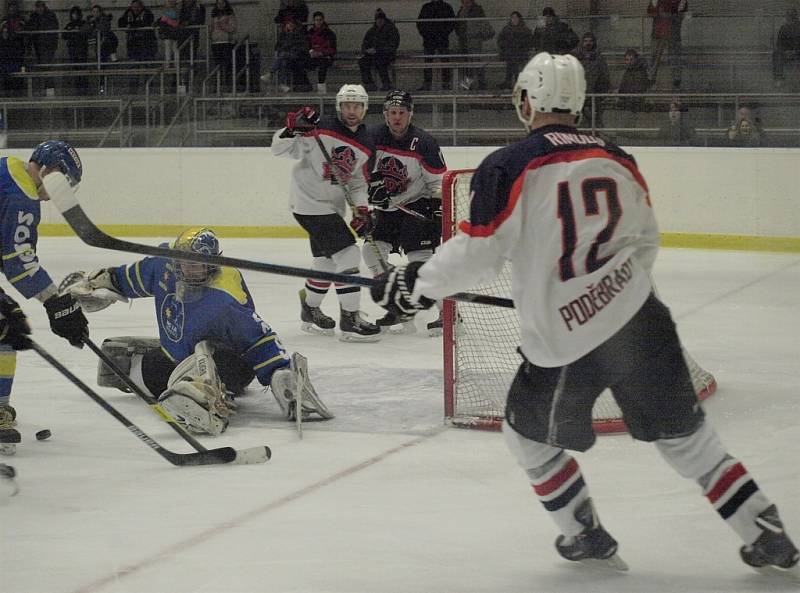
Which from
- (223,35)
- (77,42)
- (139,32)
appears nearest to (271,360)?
(223,35)

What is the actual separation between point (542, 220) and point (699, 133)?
20.2 feet

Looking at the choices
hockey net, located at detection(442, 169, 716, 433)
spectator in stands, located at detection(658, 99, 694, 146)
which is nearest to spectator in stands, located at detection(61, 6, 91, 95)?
spectator in stands, located at detection(658, 99, 694, 146)

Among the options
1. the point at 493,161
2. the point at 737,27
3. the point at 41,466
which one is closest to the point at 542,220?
the point at 493,161

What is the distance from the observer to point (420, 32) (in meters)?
10.2

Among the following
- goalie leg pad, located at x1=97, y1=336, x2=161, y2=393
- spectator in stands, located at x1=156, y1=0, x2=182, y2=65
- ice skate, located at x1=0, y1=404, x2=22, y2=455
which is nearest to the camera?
ice skate, located at x1=0, y1=404, x2=22, y2=455

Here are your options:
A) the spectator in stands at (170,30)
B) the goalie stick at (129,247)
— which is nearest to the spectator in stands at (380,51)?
the spectator in stands at (170,30)

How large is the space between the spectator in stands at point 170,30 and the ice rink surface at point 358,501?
584cm

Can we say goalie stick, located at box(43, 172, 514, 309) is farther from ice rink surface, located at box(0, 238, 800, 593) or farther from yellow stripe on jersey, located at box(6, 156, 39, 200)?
ice rink surface, located at box(0, 238, 800, 593)

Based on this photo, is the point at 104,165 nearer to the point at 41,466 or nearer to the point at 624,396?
the point at 41,466

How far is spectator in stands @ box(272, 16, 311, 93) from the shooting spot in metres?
9.86

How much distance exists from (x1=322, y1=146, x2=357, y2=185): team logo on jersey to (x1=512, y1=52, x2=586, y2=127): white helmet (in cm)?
322

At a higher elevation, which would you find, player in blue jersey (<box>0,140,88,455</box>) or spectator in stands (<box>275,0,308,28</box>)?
spectator in stands (<box>275,0,308,28</box>)

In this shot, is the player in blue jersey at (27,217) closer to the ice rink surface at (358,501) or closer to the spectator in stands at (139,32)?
the ice rink surface at (358,501)

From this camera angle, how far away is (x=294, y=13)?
1055 centimetres
